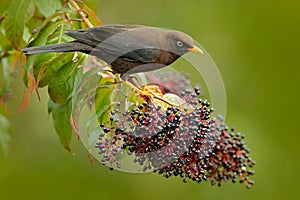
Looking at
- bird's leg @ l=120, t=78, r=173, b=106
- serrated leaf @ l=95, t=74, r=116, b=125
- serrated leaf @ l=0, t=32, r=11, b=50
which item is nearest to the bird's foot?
bird's leg @ l=120, t=78, r=173, b=106

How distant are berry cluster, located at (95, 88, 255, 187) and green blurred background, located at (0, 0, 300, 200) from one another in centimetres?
295

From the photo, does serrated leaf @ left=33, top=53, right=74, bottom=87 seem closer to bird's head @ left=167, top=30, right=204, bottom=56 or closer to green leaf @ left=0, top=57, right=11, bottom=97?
bird's head @ left=167, top=30, right=204, bottom=56

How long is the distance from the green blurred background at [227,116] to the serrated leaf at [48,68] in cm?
269

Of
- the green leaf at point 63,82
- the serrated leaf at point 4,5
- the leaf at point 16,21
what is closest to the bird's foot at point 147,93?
the green leaf at point 63,82

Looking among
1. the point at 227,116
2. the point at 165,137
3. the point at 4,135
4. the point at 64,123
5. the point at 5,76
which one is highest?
the point at 165,137

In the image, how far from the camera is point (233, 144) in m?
3.01

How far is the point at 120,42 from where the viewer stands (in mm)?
2871

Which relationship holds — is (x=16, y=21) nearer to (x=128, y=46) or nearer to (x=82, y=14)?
(x=82, y=14)

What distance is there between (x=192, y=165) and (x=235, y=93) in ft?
12.0

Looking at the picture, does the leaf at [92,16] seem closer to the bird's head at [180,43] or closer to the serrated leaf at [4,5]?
the bird's head at [180,43]

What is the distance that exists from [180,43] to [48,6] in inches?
28.2

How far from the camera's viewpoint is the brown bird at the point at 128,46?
2754 millimetres

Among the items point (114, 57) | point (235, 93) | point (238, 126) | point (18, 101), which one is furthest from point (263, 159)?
point (114, 57)

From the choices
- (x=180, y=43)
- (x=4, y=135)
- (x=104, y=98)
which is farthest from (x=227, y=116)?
(x=104, y=98)
